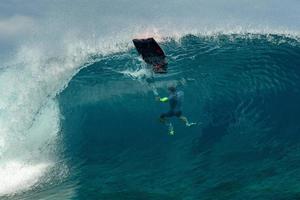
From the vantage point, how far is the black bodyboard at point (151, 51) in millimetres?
14305

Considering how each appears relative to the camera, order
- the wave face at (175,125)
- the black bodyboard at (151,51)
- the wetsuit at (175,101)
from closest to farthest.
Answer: the wave face at (175,125), the wetsuit at (175,101), the black bodyboard at (151,51)

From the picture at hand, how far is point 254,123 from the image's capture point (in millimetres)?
14758

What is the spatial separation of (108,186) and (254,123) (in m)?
5.29

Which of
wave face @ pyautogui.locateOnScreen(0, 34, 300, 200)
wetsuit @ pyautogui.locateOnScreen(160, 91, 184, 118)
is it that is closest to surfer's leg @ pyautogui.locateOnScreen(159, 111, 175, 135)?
wetsuit @ pyautogui.locateOnScreen(160, 91, 184, 118)

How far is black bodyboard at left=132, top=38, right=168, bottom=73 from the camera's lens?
14.3 meters

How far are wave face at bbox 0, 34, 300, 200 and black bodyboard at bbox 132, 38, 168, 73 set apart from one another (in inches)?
52.5

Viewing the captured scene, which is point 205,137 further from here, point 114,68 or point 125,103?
point 114,68

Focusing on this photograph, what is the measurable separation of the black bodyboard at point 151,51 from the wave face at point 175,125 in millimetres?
1335

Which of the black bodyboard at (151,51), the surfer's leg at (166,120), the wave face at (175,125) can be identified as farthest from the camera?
the black bodyboard at (151,51)

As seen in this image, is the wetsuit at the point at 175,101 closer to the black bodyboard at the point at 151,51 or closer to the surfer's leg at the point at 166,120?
the surfer's leg at the point at 166,120

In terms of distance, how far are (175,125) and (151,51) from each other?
256 centimetres

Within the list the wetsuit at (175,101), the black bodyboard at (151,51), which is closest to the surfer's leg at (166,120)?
the wetsuit at (175,101)

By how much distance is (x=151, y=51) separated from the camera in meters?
14.4

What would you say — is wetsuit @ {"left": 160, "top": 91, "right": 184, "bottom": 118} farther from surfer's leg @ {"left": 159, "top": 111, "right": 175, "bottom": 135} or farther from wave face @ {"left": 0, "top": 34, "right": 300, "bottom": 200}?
wave face @ {"left": 0, "top": 34, "right": 300, "bottom": 200}
